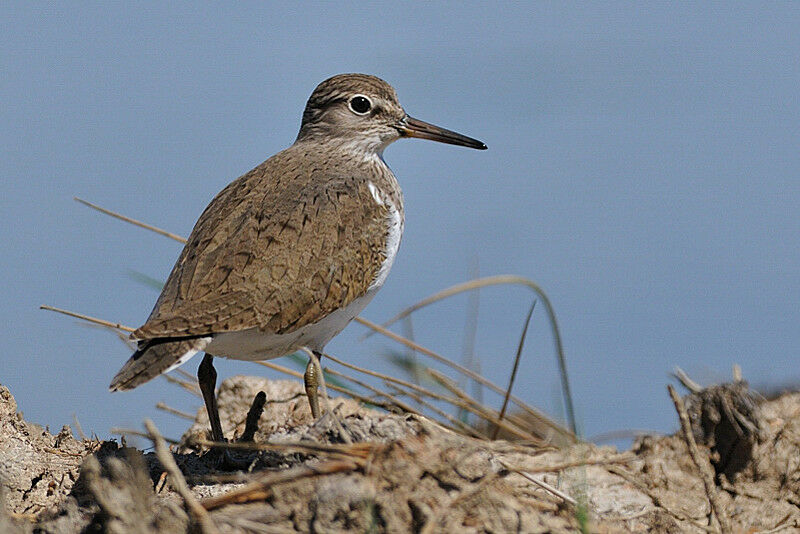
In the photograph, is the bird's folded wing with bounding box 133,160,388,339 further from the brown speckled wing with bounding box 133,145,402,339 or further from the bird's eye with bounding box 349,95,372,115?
the bird's eye with bounding box 349,95,372,115

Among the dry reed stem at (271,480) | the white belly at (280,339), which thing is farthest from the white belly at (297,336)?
the dry reed stem at (271,480)

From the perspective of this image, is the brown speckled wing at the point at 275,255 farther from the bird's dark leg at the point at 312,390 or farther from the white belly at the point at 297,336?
the bird's dark leg at the point at 312,390

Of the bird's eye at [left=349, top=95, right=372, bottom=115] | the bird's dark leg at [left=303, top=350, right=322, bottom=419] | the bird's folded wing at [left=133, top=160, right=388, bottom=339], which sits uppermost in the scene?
the bird's eye at [left=349, top=95, right=372, bottom=115]

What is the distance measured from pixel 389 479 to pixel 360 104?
4.01 metres

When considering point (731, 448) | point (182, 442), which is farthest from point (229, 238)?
point (731, 448)

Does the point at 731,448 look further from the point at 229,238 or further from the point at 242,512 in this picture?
the point at 242,512

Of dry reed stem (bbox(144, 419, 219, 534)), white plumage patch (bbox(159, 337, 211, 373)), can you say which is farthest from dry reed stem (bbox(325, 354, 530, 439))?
dry reed stem (bbox(144, 419, 219, 534))

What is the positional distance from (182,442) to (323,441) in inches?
96.6

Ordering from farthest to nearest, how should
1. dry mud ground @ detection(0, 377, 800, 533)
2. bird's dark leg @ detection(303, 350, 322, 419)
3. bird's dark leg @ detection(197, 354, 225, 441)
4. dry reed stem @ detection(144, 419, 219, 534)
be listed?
bird's dark leg @ detection(197, 354, 225, 441) → bird's dark leg @ detection(303, 350, 322, 419) → dry mud ground @ detection(0, 377, 800, 533) → dry reed stem @ detection(144, 419, 219, 534)

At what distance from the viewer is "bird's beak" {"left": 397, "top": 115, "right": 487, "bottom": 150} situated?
725 centimetres

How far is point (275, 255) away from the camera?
5.48m

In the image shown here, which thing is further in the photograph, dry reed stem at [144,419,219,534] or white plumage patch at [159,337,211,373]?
white plumage patch at [159,337,211,373]

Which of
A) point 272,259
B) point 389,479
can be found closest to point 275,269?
point 272,259

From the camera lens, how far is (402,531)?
138 inches
